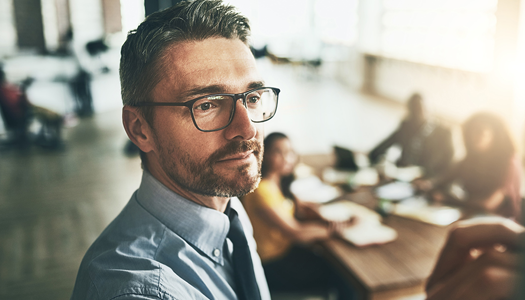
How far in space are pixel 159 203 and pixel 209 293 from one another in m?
0.23

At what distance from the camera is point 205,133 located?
2.85 ft

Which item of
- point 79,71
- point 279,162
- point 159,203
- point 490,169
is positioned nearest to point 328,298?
point 279,162

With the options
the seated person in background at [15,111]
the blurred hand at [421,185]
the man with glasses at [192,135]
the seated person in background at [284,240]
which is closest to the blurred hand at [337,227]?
the seated person in background at [284,240]

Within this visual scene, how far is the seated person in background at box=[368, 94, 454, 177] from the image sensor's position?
134 inches

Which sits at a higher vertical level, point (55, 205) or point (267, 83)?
point (267, 83)

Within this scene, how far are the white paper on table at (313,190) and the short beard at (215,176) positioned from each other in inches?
64.0

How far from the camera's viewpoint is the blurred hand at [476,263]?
1113 millimetres

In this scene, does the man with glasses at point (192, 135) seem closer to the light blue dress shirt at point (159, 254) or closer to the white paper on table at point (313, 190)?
the light blue dress shirt at point (159, 254)

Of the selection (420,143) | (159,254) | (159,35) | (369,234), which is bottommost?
(369,234)

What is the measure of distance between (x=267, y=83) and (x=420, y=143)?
294 cm

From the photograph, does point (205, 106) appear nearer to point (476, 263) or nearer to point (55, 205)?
point (476, 263)

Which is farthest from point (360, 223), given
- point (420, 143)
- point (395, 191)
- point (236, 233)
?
point (420, 143)

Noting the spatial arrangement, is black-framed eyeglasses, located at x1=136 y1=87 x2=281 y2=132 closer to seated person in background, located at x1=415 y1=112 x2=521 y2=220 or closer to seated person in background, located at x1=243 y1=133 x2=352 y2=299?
seated person in background, located at x1=243 y1=133 x2=352 y2=299

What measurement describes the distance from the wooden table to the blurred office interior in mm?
736
